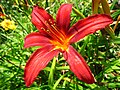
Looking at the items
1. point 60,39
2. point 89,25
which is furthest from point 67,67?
point 89,25

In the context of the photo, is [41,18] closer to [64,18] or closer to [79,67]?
[64,18]

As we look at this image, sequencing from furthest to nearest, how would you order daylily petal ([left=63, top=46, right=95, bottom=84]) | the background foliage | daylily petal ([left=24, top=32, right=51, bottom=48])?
1. the background foliage
2. daylily petal ([left=24, top=32, right=51, bottom=48])
3. daylily petal ([left=63, top=46, right=95, bottom=84])

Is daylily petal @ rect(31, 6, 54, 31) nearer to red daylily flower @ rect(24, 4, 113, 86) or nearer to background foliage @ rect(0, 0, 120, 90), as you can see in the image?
red daylily flower @ rect(24, 4, 113, 86)

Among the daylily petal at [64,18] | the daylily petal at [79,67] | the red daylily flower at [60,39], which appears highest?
the daylily petal at [64,18]

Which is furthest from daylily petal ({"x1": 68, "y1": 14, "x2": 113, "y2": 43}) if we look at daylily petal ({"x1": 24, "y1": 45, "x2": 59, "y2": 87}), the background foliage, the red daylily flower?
the background foliage

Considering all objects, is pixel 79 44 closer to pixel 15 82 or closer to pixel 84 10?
pixel 84 10

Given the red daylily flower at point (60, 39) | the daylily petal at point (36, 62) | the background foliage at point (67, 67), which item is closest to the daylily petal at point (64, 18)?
the red daylily flower at point (60, 39)

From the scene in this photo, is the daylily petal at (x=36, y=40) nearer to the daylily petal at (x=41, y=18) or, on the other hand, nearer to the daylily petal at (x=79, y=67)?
the daylily petal at (x=41, y=18)
